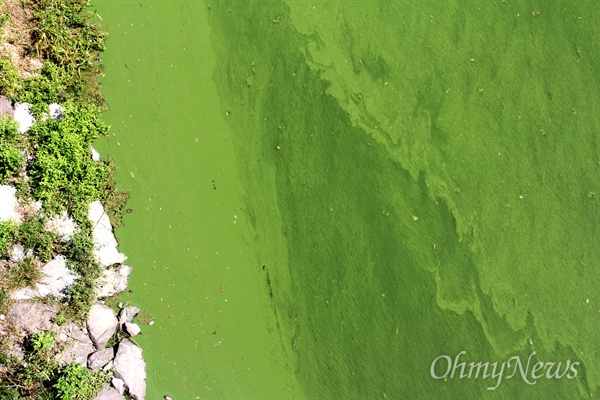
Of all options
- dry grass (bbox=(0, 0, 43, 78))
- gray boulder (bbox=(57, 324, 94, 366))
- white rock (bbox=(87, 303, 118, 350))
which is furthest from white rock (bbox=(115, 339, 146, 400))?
dry grass (bbox=(0, 0, 43, 78))

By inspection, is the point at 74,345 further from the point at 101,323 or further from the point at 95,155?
the point at 95,155

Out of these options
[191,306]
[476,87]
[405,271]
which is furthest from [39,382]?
[476,87]

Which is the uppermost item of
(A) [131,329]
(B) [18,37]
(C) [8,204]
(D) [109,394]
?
(B) [18,37]

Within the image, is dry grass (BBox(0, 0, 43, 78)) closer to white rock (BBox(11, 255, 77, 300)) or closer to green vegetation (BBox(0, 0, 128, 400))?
green vegetation (BBox(0, 0, 128, 400))

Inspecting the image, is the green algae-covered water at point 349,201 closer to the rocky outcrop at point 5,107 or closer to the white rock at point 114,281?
the white rock at point 114,281

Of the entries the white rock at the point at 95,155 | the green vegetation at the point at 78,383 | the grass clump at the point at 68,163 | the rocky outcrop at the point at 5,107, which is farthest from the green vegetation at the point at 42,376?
the rocky outcrop at the point at 5,107

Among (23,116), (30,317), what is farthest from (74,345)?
(23,116)
